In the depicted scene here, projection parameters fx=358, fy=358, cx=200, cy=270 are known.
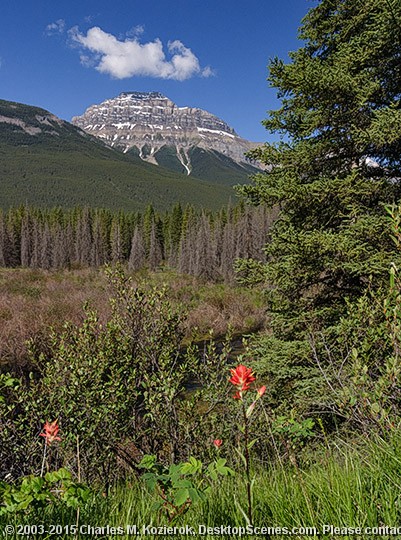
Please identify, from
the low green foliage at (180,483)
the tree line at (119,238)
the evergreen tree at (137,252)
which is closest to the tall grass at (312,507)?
the low green foliage at (180,483)

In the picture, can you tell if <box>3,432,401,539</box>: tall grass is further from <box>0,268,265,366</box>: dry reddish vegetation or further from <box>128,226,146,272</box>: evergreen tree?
<box>128,226,146,272</box>: evergreen tree

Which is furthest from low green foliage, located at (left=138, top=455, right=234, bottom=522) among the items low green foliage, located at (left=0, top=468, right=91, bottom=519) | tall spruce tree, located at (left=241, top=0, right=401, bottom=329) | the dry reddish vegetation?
the dry reddish vegetation

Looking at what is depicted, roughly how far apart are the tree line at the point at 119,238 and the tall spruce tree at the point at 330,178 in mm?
59698

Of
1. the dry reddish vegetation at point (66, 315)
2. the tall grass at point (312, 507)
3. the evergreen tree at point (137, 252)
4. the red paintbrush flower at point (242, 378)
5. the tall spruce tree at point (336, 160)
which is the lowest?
the evergreen tree at point (137, 252)

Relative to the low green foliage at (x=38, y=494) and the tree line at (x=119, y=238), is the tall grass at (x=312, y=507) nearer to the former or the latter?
the low green foliage at (x=38, y=494)

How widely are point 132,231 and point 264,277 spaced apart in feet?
279

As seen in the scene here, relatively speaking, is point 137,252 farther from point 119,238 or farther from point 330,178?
point 330,178

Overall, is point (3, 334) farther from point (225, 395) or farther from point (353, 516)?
point (353, 516)

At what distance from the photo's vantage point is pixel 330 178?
779cm

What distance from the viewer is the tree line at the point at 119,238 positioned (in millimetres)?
72819

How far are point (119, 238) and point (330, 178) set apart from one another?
78.2 meters

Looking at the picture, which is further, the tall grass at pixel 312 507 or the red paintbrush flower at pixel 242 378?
the tall grass at pixel 312 507

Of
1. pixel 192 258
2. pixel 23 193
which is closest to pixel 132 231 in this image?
pixel 192 258

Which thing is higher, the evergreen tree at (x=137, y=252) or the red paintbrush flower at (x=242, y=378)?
the red paintbrush flower at (x=242, y=378)
